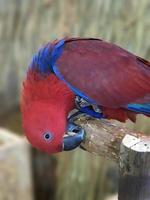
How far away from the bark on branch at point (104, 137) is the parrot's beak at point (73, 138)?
0.02m

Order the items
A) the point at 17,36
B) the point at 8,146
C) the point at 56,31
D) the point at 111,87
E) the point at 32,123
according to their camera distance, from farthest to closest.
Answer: the point at 17,36 < the point at 56,31 < the point at 8,146 < the point at 111,87 < the point at 32,123

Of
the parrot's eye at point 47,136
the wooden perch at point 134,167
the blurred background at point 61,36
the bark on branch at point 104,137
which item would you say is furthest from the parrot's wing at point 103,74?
the blurred background at point 61,36

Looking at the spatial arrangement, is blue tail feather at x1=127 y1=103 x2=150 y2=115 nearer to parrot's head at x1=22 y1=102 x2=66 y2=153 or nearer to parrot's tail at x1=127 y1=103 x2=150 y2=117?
parrot's tail at x1=127 y1=103 x2=150 y2=117

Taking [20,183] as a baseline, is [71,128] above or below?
above

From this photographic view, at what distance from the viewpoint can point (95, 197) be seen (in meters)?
4.55

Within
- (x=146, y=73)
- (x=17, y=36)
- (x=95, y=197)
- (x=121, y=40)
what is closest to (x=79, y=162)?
(x=95, y=197)

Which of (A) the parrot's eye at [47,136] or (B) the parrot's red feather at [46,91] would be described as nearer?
(A) the parrot's eye at [47,136]

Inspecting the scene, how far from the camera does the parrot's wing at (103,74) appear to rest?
2.67 meters

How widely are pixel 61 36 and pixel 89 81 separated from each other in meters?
2.08

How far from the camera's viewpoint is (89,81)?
267 cm

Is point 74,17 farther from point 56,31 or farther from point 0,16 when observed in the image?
point 0,16

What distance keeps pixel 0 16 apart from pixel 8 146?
1.63m

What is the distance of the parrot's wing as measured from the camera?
2668mm

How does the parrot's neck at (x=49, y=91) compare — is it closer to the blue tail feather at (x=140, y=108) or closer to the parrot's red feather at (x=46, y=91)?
the parrot's red feather at (x=46, y=91)
